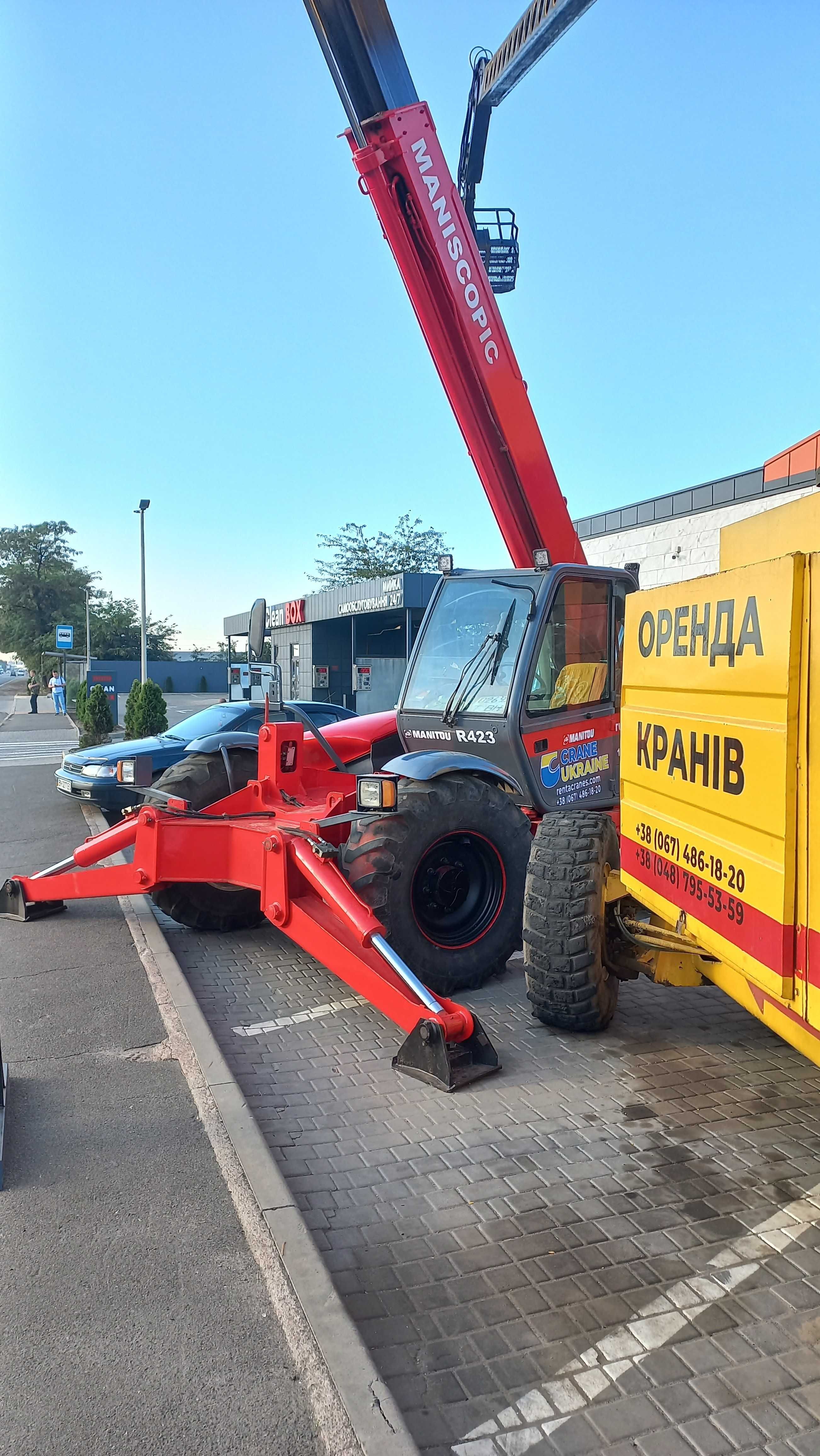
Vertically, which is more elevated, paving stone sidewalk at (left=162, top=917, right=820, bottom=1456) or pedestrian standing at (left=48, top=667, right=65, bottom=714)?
pedestrian standing at (left=48, top=667, right=65, bottom=714)

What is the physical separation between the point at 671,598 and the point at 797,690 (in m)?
1.12

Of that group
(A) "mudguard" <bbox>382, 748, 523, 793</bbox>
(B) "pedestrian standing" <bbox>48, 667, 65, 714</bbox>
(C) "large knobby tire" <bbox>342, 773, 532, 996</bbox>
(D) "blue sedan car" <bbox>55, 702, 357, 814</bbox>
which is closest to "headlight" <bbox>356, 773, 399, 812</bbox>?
(C) "large knobby tire" <bbox>342, 773, 532, 996</bbox>

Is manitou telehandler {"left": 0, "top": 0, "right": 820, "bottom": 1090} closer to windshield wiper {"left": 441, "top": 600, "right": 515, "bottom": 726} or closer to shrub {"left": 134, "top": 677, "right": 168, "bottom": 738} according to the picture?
windshield wiper {"left": 441, "top": 600, "right": 515, "bottom": 726}

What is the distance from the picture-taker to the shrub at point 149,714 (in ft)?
69.7

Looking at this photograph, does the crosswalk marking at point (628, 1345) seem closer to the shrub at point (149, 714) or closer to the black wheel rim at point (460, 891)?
the black wheel rim at point (460, 891)

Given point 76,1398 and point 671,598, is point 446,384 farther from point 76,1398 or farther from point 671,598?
point 76,1398

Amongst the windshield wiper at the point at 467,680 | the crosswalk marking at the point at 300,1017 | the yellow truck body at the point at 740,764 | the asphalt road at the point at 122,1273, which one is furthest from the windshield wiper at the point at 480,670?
the asphalt road at the point at 122,1273

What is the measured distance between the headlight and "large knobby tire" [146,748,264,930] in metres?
1.48

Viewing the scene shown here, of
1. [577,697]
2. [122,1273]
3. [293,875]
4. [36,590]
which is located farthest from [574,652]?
[36,590]

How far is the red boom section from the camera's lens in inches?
280

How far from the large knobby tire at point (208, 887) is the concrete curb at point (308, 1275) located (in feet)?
5.98

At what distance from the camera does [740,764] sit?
111 inches

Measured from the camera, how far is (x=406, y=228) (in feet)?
24.0

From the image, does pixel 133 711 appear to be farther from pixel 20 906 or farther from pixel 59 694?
pixel 59 694
